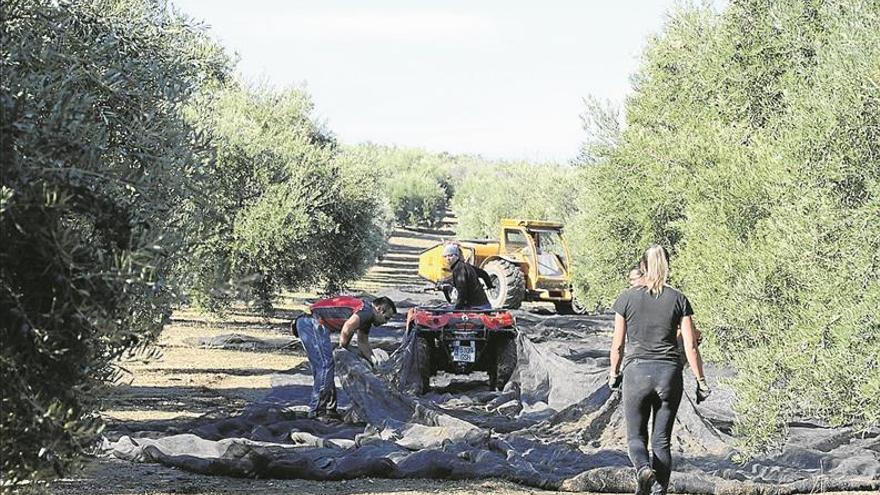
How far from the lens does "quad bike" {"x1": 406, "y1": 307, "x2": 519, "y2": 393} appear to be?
16000 mm

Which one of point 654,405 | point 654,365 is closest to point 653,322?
point 654,365

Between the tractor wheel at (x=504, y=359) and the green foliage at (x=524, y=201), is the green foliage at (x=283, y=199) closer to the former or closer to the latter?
the tractor wheel at (x=504, y=359)

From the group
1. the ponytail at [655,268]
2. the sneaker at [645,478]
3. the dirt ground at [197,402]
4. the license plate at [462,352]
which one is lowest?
the dirt ground at [197,402]

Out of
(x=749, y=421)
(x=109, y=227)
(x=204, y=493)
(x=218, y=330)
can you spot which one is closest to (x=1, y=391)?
(x=109, y=227)

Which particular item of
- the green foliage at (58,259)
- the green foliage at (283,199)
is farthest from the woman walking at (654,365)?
the green foliage at (283,199)

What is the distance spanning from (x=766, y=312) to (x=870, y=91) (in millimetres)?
3026

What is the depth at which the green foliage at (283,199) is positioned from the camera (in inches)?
1147

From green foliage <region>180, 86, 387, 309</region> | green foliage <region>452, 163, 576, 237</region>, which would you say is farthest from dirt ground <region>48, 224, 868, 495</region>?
green foliage <region>452, 163, 576, 237</region>

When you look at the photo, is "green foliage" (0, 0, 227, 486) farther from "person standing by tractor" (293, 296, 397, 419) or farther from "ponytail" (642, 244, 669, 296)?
"person standing by tractor" (293, 296, 397, 419)

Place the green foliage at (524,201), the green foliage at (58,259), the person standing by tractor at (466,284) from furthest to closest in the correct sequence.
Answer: the green foliage at (524,201) → the person standing by tractor at (466,284) → the green foliage at (58,259)

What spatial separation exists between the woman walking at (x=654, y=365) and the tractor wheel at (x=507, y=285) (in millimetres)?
24126

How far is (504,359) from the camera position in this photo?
1656 cm

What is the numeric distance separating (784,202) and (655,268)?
451cm

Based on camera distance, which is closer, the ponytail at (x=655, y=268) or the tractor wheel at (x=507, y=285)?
the ponytail at (x=655, y=268)
